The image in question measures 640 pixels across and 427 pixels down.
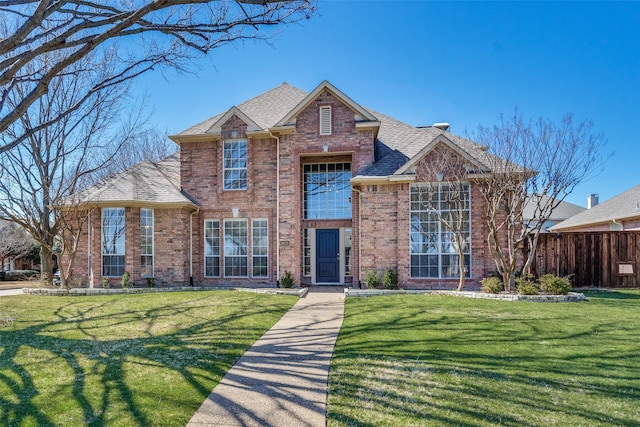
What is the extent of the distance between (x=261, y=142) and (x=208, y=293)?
6.31 m

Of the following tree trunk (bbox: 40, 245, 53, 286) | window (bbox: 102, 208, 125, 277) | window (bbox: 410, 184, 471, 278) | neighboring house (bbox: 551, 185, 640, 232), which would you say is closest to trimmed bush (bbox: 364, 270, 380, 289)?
window (bbox: 410, 184, 471, 278)

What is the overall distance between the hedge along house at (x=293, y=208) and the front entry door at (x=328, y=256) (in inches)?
1.6

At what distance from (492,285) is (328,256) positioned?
6.02 m

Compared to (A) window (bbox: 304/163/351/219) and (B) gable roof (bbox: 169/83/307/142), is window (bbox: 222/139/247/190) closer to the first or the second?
(B) gable roof (bbox: 169/83/307/142)

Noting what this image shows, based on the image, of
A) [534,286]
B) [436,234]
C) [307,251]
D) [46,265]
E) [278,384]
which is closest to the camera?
[278,384]

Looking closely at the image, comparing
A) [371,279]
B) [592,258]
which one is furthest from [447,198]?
[592,258]

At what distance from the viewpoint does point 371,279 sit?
12414 mm

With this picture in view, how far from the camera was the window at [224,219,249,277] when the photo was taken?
1458 centimetres

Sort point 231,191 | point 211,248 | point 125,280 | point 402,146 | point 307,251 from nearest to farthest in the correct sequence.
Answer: point 125,280, point 307,251, point 231,191, point 211,248, point 402,146

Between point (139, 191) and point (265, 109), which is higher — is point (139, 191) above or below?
below

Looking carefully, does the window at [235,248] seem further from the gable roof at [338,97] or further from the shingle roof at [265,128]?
the gable roof at [338,97]

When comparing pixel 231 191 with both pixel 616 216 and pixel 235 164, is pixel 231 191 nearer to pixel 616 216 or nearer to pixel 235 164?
pixel 235 164

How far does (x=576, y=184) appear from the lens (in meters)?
11.5

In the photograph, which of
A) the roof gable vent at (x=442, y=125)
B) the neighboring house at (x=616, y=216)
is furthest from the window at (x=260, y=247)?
the neighboring house at (x=616, y=216)
